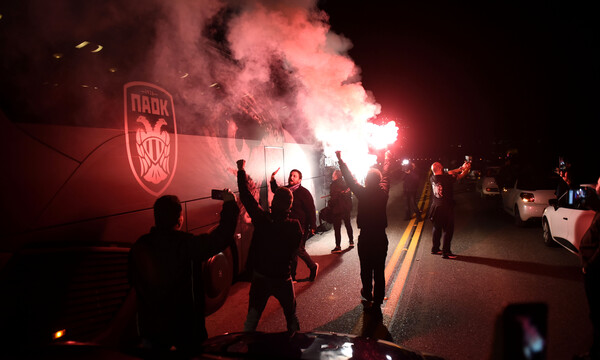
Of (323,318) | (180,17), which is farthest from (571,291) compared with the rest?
(180,17)

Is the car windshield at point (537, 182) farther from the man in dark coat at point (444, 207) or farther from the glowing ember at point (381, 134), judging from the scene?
the man in dark coat at point (444, 207)

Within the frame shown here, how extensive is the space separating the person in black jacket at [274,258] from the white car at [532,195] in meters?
8.65

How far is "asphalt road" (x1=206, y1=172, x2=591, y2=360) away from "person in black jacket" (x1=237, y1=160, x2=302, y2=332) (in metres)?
1.15

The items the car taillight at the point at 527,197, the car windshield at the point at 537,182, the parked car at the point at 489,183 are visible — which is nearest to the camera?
the car taillight at the point at 527,197

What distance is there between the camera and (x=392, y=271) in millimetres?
6699

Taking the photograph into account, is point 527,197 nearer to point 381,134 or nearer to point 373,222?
point 381,134

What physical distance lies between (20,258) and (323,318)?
3478 mm

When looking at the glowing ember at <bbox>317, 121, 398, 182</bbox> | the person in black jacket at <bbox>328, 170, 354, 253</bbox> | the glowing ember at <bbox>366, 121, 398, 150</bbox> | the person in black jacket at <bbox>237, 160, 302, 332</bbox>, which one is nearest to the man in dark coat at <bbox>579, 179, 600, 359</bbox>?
the person in black jacket at <bbox>237, 160, 302, 332</bbox>

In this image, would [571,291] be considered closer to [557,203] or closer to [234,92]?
[557,203]

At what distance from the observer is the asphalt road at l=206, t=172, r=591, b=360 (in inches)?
165

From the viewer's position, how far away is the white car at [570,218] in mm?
6341

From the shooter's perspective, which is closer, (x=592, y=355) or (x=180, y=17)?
(x=592, y=355)

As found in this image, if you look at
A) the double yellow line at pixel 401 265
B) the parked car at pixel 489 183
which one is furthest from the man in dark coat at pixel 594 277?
the parked car at pixel 489 183

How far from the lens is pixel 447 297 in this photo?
17.7 ft
